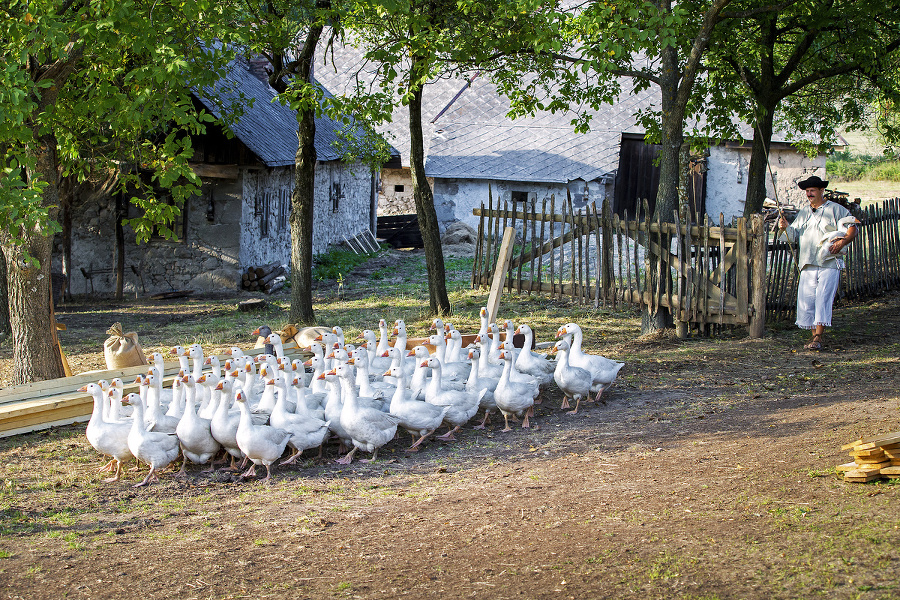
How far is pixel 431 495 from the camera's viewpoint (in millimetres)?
5820

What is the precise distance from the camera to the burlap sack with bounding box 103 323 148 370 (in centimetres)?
938

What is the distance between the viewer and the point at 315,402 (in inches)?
296

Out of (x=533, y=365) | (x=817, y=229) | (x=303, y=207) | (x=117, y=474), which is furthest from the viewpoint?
(x=303, y=207)

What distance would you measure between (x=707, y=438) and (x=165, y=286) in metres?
14.7

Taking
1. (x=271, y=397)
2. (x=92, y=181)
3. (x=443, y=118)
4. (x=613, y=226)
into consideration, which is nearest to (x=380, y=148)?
(x=613, y=226)

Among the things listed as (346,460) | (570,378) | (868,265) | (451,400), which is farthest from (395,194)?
(346,460)

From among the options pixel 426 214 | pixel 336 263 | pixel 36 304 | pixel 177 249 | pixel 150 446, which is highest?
pixel 426 214

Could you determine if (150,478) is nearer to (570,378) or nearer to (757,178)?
(570,378)

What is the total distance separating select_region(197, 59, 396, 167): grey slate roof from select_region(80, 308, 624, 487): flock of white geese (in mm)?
8221

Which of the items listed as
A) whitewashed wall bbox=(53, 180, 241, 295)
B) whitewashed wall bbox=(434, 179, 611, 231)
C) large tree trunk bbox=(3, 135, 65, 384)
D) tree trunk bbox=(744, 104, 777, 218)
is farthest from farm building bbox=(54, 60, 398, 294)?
large tree trunk bbox=(3, 135, 65, 384)

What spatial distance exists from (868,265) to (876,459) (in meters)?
10.6

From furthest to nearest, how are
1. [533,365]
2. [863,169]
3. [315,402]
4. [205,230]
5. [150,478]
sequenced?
[863,169]
[205,230]
[533,365]
[315,402]
[150,478]

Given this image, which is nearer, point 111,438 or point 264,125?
point 111,438

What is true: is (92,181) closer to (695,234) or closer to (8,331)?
(8,331)
